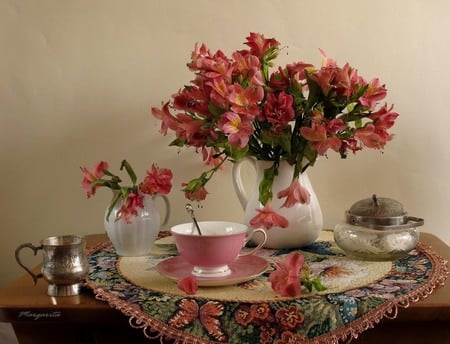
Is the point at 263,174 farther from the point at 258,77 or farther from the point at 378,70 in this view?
the point at 378,70

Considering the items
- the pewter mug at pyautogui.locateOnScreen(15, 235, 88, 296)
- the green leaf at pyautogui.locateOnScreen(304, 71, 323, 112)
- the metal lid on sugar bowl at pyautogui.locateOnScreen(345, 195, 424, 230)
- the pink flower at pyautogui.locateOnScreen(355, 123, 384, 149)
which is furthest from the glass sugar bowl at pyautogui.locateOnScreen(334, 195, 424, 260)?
the pewter mug at pyautogui.locateOnScreen(15, 235, 88, 296)

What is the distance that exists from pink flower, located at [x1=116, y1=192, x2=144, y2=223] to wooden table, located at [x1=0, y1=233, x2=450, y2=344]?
0.22 meters

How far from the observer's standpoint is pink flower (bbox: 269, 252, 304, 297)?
2.85ft

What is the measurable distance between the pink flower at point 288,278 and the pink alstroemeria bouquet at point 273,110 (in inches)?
5.0

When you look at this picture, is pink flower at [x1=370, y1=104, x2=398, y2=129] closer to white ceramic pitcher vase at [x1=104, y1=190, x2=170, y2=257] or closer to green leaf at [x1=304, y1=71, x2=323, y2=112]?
green leaf at [x1=304, y1=71, x2=323, y2=112]

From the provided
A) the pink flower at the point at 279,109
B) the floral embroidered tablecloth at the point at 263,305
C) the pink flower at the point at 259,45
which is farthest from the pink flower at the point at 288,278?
the pink flower at the point at 259,45

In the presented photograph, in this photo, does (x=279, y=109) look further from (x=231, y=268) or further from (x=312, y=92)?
(x=231, y=268)

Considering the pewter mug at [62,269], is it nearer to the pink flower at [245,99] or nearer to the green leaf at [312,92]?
the pink flower at [245,99]

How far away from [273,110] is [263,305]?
355 millimetres

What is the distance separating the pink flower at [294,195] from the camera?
1.04 meters

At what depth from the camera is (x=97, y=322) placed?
86 cm

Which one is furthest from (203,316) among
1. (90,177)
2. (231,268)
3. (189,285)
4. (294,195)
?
(90,177)

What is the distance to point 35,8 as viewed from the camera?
139cm

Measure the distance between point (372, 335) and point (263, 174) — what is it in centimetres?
40
